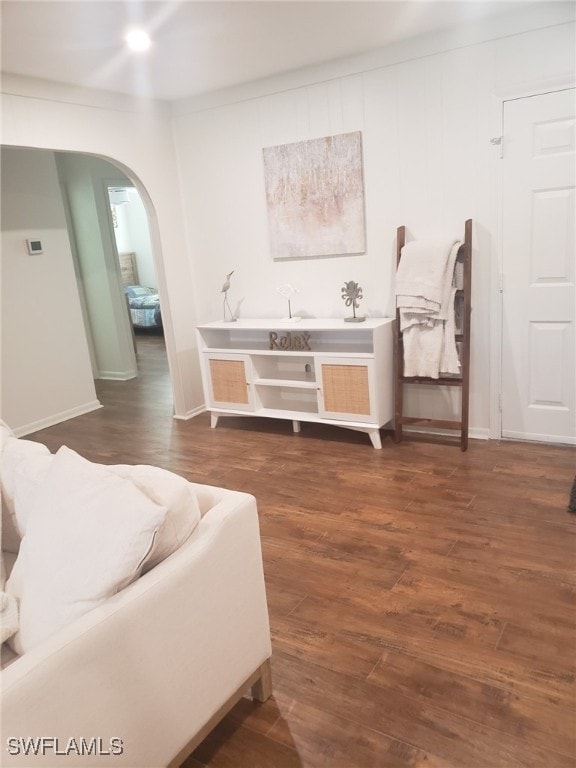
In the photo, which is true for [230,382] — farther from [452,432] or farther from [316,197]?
[452,432]

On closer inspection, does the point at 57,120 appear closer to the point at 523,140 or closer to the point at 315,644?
the point at 523,140

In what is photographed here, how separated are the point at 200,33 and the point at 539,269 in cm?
225

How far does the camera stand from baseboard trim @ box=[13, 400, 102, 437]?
4.62 meters

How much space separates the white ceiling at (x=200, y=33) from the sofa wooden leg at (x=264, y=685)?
2.69 meters

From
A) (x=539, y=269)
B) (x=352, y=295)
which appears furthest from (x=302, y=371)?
(x=539, y=269)

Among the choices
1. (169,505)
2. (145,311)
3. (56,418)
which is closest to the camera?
(169,505)

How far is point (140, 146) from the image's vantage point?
417 cm

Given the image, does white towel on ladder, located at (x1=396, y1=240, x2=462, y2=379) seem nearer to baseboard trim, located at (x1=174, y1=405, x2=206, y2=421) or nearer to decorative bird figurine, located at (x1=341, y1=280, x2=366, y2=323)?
decorative bird figurine, located at (x1=341, y1=280, x2=366, y2=323)

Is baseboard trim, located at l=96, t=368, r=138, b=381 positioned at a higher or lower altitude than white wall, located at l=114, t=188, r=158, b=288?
lower

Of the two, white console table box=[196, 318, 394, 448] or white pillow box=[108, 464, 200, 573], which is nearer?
white pillow box=[108, 464, 200, 573]

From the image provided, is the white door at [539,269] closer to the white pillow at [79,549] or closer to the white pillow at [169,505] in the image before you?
the white pillow at [169,505]

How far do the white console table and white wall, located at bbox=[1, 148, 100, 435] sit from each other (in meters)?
1.47

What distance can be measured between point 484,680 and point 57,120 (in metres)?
3.81

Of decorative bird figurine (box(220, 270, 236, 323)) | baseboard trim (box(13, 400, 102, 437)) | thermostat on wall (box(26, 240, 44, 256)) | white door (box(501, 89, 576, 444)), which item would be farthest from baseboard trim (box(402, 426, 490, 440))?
thermostat on wall (box(26, 240, 44, 256))
